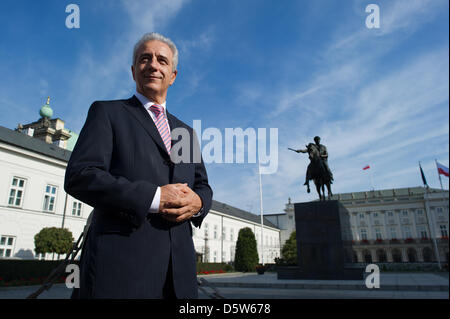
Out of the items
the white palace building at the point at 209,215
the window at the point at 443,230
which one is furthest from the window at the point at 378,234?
the window at the point at 443,230

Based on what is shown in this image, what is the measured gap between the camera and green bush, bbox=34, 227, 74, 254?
811 inches

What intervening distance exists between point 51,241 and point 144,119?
2350cm

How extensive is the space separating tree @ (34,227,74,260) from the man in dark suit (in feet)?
76.8

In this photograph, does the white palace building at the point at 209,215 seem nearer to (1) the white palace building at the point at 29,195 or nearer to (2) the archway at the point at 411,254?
(1) the white palace building at the point at 29,195

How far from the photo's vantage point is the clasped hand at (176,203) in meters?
1.40

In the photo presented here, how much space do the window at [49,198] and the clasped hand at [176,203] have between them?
98.6 feet

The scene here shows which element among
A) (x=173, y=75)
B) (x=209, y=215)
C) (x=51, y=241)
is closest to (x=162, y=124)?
(x=173, y=75)

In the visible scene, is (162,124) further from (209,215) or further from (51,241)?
(209,215)

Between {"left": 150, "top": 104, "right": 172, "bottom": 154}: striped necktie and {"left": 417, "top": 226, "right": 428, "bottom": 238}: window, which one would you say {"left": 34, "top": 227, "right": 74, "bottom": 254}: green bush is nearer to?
{"left": 150, "top": 104, "right": 172, "bottom": 154}: striped necktie

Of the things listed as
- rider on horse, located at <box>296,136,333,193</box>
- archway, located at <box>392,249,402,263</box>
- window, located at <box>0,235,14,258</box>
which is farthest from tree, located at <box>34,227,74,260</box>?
archway, located at <box>392,249,402,263</box>

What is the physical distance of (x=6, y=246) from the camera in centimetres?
2225
